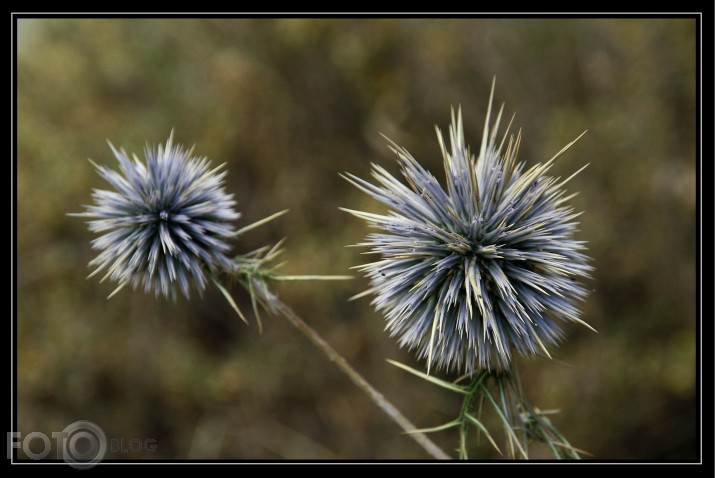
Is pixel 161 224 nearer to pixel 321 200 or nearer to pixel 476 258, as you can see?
pixel 476 258

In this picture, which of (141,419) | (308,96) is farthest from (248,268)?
(141,419)

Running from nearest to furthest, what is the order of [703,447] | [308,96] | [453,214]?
[453,214], [703,447], [308,96]

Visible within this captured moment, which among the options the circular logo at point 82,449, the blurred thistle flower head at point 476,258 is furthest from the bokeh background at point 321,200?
the circular logo at point 82,449

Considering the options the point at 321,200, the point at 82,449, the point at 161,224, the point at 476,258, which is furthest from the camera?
the point at 321,200

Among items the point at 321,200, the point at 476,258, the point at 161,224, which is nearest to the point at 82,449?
the point at 161,224

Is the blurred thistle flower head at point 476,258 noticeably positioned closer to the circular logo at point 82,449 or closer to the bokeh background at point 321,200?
the circular logo at point 82,449

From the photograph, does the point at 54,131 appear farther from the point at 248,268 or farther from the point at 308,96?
the point at 248,268

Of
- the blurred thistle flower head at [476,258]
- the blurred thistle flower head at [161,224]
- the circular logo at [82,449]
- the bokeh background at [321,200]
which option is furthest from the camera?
the bokeh background at [321,200]
